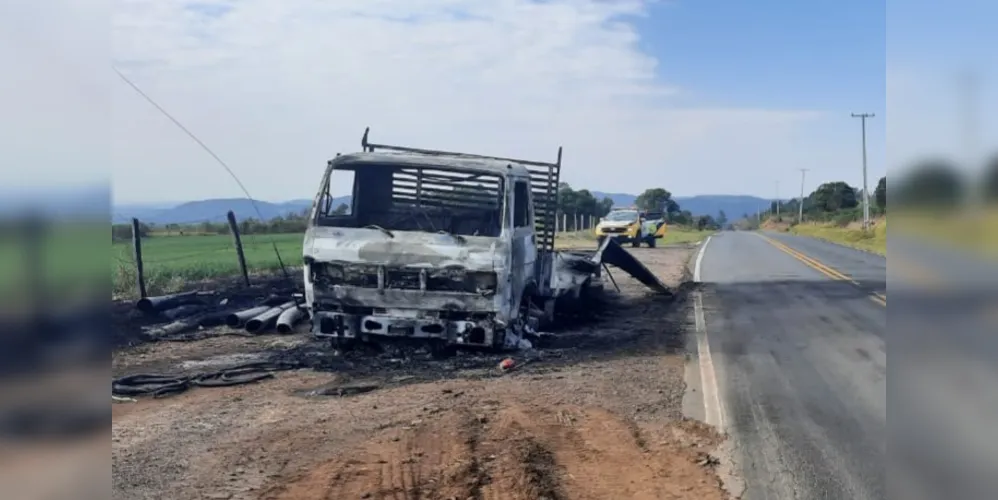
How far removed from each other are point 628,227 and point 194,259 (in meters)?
21.7

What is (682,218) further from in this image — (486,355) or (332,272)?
(332,272)

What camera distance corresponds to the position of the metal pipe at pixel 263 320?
516 inches

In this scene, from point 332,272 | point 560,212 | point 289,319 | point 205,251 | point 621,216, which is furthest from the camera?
point 621,216

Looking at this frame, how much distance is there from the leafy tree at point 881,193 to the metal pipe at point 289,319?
10902 mm

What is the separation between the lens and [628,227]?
4253cm

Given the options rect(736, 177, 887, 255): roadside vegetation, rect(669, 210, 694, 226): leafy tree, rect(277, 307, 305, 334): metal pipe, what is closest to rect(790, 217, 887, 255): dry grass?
rect(736, 177, 887, 255): roadside vegetation

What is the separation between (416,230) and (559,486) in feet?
18.1

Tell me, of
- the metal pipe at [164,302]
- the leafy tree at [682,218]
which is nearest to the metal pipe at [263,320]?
the metal pipe at [164,302]

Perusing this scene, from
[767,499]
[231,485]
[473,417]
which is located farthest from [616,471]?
[231,485]

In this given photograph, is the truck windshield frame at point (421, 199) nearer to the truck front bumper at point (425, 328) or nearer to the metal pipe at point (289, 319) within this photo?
the truck front bumper at point (425, 328)

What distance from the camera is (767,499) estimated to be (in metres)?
5.74
